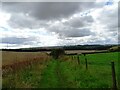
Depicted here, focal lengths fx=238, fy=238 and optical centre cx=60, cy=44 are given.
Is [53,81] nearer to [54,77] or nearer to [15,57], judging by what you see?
[54,77]

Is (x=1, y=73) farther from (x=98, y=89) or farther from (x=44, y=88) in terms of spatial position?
(x=98, y=89)

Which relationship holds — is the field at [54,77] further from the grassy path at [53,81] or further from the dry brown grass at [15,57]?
the dry brown grass at [15,57]

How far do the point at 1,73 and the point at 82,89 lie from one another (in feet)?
23.9

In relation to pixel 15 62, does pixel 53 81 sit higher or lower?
lower

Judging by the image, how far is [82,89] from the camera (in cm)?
1178

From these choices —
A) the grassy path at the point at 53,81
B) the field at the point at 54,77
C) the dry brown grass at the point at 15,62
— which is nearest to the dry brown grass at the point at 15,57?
the dry brown grass at the point at 15,62

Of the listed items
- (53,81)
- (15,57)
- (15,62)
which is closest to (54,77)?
(53,81)

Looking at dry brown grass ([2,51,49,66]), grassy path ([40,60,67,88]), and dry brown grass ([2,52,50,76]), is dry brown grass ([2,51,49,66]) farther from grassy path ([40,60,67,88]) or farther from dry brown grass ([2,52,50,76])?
grassy path ([40,60,67,88])

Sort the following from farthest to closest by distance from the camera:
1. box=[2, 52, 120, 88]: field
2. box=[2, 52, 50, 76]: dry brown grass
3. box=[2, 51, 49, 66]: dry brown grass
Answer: box=[2, 51, 49, 66]: dry brown grass < box=[2, 52, 50, 76]: dry brown grass < box=[2, 52, 120, 88]: field

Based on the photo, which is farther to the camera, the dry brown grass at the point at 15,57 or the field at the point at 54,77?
the dry brown grass at the point at 15,57

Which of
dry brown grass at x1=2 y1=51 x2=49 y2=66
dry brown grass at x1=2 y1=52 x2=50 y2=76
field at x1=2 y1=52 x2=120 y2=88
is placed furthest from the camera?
dry brown grass at x1=2 y1=51 x2=49 y2=66

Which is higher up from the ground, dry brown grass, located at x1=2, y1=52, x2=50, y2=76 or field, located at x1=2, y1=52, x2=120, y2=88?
dry brown grass, located at x1=2, y1=52, x2=50, y2=76

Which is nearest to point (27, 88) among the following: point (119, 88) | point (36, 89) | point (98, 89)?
point (36, 89)

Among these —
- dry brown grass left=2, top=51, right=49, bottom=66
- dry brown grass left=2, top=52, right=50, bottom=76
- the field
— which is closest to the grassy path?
the field
